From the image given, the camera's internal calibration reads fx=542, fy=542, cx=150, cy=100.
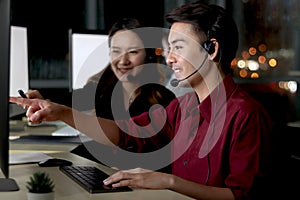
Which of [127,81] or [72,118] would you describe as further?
[127,81]

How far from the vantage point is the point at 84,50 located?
121 inches

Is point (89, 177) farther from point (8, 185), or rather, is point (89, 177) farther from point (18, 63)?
point (18, 63)

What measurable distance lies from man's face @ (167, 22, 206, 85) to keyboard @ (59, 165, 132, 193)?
1.45ft

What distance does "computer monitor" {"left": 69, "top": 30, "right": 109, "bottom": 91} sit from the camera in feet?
10.0

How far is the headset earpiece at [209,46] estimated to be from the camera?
1.79 meters

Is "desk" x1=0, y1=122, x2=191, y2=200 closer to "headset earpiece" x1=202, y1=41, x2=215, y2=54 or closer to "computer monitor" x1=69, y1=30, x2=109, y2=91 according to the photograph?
"headset earpiece" x1=202, y1=41, x2=215, y2=54

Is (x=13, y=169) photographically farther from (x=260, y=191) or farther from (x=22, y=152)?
(x=260, y=191)

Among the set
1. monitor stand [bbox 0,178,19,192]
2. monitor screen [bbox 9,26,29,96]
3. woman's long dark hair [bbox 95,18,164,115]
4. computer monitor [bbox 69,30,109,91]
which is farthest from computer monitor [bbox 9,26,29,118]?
monitor stand [bbox 0,178,19,192]

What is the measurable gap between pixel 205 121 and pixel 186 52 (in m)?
0.24

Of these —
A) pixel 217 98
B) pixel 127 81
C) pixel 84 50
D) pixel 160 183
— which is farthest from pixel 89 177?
pixel 84 50

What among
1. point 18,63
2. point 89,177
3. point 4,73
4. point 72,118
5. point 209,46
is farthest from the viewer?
point 18,63

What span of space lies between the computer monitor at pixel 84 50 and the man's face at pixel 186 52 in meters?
1.25

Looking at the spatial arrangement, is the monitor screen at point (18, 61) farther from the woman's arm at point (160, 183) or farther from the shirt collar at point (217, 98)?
the woman's arm at point (160, 183)

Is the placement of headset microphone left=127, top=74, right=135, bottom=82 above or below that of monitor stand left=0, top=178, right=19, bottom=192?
above
